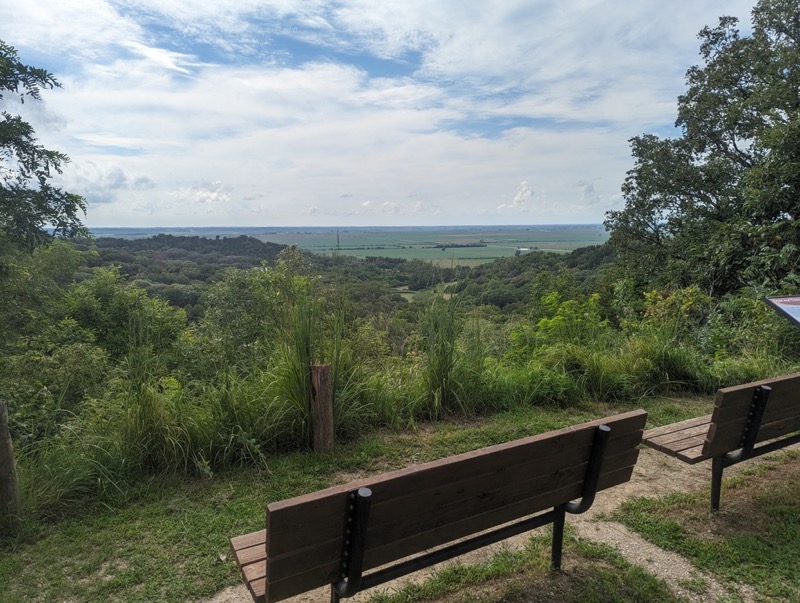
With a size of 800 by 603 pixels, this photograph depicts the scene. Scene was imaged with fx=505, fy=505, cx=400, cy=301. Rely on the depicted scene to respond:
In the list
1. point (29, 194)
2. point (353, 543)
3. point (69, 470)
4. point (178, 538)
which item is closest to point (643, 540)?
point (353, 543)

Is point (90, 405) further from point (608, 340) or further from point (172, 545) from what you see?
point (608, 340)

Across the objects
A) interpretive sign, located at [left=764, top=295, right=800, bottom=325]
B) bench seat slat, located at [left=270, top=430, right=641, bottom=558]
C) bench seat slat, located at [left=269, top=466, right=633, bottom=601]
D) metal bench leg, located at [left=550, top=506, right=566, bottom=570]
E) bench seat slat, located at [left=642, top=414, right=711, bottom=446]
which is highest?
interpretive sign, located at [left=764, top=295, right=800, bottom=325]

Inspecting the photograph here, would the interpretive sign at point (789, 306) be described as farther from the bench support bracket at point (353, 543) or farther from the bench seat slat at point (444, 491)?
the bench support bracket at point (353, 543)

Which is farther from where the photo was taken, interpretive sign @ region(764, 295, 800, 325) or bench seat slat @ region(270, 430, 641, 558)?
interpretive sign @ region(764, 295, 800, 325)

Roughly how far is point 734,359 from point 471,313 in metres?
3.26

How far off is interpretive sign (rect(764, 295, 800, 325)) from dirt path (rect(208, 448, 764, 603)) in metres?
1.07

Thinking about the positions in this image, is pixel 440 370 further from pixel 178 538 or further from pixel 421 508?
pixel 421 508

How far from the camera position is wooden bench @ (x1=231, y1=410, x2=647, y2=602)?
1484 mm

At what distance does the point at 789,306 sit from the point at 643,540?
1991 millimetres

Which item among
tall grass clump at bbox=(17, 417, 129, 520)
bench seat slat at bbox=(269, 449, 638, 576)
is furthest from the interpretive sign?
tall grass clump at bbox=(17, 417, 129, 520)

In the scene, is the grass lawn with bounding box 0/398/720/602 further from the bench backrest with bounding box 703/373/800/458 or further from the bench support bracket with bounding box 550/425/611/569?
the bench backrest with bounding box 703/373/800/458

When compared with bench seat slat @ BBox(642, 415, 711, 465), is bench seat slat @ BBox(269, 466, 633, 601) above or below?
above

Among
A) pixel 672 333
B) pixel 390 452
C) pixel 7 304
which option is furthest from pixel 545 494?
pixel 7 304

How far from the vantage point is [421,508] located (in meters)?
1.68
